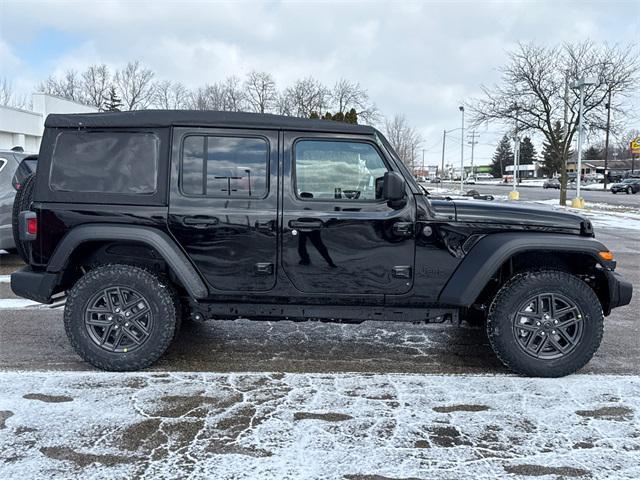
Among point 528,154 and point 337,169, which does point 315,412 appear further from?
point 528,154

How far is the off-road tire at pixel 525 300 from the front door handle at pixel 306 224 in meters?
1.44

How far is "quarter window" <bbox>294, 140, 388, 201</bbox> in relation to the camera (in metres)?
4.01

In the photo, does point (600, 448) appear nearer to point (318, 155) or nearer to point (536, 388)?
point (536, 388)

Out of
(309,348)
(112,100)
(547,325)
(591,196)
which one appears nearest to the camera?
(547,325)

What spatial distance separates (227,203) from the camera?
3979 mm

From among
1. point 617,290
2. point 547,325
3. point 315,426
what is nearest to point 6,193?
point 315,426

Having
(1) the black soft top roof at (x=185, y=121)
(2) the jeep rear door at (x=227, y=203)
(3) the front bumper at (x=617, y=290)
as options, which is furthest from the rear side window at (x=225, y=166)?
(3) the front bumper at (x=617, y=290)

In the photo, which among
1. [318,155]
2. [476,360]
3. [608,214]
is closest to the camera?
[318,155]

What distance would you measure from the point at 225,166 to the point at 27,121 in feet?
90.5

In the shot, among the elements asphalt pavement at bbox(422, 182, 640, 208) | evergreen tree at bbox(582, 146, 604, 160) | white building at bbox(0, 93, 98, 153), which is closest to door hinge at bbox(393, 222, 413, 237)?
A: asphalt pavement at bbox(422, 182, 640, 208)

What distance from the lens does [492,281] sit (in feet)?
13.8

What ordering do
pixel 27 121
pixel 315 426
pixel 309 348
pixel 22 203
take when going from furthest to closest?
1. pixel 27 121
2. pixel 309 348
3. pixel 22 203
4. pixel 315 426

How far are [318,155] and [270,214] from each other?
0.58 metres

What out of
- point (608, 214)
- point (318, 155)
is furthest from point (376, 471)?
point (608, 214)
